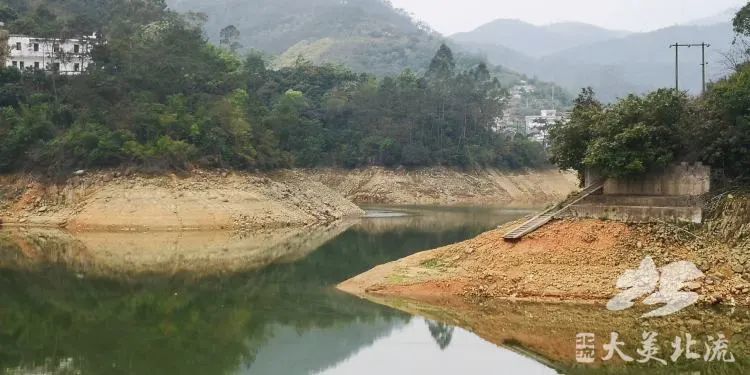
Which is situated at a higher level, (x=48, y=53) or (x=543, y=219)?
(x=48, y=53)

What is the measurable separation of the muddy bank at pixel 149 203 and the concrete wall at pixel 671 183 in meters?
27.9

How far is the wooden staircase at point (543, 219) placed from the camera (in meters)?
25.3

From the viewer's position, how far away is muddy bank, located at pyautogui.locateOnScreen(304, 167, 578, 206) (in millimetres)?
79375

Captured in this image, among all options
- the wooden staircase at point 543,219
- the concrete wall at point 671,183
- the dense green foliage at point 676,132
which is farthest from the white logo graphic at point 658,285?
the wooden staircase at point 543,219

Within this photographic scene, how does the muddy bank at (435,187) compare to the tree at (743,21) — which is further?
the muddy bank at (435,187)

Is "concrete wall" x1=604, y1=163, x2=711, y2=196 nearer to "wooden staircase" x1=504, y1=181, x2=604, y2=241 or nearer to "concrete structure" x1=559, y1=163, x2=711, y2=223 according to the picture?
"concrete structure" x1=559, y1=163, x2=711, y2=223

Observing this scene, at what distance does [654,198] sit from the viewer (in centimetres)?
2427

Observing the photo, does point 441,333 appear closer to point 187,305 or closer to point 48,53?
point 187,305

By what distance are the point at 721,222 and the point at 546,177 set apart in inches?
2676

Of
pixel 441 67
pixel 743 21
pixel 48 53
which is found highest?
pixel 441 67

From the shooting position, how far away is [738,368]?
15789 mm

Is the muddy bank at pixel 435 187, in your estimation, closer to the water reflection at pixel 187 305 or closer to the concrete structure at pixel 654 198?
the water reflection at pixel 187 305

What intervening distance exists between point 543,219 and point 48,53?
155ft

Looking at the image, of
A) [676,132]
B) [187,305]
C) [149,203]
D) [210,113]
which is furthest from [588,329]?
[210,113]
